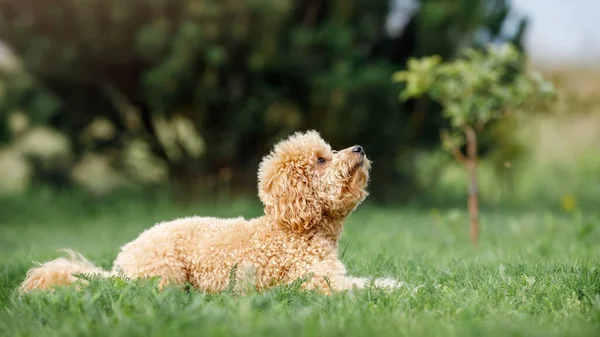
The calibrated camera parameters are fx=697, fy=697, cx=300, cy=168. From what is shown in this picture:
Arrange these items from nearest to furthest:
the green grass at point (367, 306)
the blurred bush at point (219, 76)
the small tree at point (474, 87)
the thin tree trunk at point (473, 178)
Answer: the green grass at point (367, 306) → the small tree at point (474, 87) → the thin tree trunk at point (473, 178) → the blurred bush at point (219, 76)

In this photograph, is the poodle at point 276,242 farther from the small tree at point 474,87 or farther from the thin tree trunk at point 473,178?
the thin tree trunk at point 473,178

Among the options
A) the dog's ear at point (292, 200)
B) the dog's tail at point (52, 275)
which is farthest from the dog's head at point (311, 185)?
the dog's tail at point (52, 275)

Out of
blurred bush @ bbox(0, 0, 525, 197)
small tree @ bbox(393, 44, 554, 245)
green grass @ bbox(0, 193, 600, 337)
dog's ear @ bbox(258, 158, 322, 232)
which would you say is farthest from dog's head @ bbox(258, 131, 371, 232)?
blurred bush @ bbox(0, 0, 525, 197)

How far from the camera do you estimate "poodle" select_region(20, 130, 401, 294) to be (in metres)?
3.86

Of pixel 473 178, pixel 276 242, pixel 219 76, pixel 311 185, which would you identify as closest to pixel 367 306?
pixel 276 242

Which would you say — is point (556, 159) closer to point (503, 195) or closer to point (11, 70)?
point (503, 195)

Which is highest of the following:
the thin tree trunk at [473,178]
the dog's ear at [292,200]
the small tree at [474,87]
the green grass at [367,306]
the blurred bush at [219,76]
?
the blurred bush at [219,76]

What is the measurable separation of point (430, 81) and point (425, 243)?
1.68 metres

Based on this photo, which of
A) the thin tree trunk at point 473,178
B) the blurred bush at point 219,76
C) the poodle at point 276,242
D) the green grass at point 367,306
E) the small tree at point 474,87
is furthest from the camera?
the blurred bush at point 219,76

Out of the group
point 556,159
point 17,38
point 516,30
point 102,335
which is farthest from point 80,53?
point 556,159

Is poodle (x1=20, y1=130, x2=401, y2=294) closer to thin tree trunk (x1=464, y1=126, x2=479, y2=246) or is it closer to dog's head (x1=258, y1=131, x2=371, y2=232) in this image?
dog's head (x1=258, y1=131, x2=371, y2=232)

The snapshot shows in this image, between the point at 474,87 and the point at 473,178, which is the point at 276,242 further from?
the point at 473,178

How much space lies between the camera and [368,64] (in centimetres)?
1176

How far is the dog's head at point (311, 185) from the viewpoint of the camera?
3.95 metres
